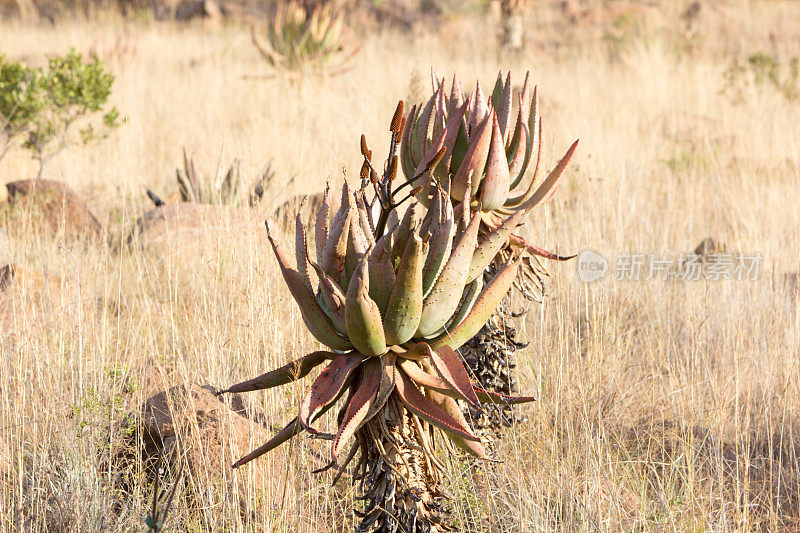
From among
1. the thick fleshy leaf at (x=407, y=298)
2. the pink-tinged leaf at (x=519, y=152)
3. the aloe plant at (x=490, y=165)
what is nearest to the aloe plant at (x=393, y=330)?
the thick fleshy leaf at (x=407, y=298)

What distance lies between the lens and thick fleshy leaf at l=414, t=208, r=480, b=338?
5.05 ft

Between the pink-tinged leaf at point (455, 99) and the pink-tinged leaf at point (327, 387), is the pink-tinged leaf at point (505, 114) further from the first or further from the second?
the pink-tinged leaf at point (327, 387)

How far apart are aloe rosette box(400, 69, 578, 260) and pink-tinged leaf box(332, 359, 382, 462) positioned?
61cm

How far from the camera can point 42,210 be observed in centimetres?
456

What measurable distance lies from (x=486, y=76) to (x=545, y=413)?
7199 mm

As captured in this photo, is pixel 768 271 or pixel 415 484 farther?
pixel 768 271

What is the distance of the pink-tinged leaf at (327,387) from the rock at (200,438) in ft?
2.17

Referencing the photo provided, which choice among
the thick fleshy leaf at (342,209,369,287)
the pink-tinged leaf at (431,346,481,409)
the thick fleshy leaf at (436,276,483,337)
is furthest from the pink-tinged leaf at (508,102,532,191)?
the pink-tinged leaf at (431,346,481,409)

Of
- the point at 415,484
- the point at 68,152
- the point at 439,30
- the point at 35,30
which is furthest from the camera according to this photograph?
the point at 439,30

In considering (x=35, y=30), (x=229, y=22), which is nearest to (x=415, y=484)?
(x=35, y=30)

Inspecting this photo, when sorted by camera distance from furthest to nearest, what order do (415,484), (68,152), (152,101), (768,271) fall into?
(152,101), (68,152), (768,271), (415,484)

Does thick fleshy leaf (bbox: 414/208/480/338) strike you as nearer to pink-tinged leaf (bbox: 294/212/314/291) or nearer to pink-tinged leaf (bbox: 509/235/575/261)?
pink-tinged leaf (bbox: 294/212/314/291)

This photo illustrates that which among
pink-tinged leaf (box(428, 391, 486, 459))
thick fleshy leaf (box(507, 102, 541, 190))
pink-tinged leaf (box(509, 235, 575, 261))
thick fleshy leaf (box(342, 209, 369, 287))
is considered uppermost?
thick fleshy leaf (box(507, 102, 541, 190))

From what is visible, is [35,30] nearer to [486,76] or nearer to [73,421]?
[486,76]
